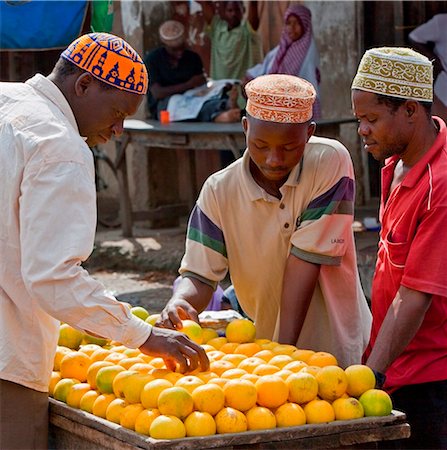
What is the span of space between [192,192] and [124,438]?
29.3ft

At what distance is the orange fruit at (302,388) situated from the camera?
140 inches

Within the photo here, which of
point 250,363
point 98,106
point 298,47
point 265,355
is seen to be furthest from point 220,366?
point 298,47

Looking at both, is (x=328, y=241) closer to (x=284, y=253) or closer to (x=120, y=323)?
(x=284, y=253)

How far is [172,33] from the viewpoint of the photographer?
12406mm

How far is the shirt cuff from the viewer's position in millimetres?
3645

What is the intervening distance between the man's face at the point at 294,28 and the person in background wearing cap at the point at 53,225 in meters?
7.69

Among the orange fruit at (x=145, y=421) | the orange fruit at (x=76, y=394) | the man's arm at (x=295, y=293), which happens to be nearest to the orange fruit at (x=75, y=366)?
the orange fruit at (x=76, y=394)

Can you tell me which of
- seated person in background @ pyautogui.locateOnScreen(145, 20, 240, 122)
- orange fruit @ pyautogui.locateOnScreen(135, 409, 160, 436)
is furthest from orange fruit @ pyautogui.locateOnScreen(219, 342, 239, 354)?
seated person in background @ pyautogui.locateOnScreen(145, 20, 240, 122)

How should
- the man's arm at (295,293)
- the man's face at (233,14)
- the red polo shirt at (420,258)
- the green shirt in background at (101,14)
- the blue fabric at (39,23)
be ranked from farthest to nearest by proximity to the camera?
the man's face at (233,14)
the green shirt in background at (101,14)
the blue fabric at (39,23)
the man's arm at (295,293)
the red polo shirt at (420,258)

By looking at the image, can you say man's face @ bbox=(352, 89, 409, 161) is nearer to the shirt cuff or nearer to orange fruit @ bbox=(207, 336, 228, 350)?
orange fruit @ bbox=(207, 336, 228, 350)

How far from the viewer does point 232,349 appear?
13.4 ft

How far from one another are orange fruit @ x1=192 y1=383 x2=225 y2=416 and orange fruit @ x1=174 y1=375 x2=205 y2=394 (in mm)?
47

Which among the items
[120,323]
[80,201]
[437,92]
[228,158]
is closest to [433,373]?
[120,323]

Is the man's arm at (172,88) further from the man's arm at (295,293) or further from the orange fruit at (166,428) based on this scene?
the orange fruit at (166,428)
